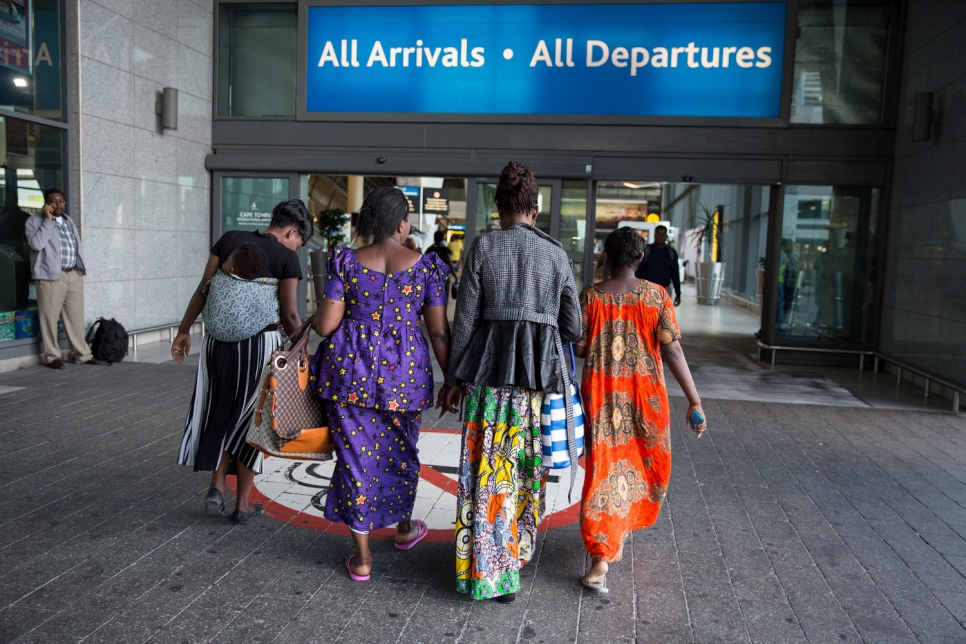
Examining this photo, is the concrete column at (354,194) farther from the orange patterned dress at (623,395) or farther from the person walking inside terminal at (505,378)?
the person walking inside terminal at (505,378)

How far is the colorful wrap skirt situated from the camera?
3086mm

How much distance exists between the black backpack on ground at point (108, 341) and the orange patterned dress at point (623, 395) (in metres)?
6.40

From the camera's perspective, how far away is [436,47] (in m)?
10.2

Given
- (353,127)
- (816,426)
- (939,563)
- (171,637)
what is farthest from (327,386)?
(353,127)

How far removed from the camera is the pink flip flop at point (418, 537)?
3.68m

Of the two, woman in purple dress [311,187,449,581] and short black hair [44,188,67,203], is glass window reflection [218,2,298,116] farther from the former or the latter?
woman in purple dress [311,187,449,581]

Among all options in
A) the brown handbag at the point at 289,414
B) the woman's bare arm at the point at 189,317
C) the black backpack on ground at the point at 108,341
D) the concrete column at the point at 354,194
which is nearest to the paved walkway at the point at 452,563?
the brown handbag at the point at 289,414

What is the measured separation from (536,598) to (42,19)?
794 cm

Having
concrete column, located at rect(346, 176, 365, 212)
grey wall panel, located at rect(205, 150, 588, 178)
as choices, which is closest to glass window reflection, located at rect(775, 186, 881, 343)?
grey wall panel, located at rect(205, 150, 588, 178)

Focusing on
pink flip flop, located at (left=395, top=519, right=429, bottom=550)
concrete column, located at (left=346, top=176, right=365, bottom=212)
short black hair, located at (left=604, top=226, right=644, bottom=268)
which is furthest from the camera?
concrete column, located at (left=346, top=176, right=365, bottom=212)

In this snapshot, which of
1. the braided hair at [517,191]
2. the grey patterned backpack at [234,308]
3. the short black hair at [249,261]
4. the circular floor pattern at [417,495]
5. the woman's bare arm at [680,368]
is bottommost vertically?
the circular floor pattern at [417,495]

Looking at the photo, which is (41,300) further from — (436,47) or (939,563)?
(939,563)

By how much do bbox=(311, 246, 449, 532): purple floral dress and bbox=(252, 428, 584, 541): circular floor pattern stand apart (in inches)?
25.6

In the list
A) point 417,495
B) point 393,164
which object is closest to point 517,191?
point 417,495
